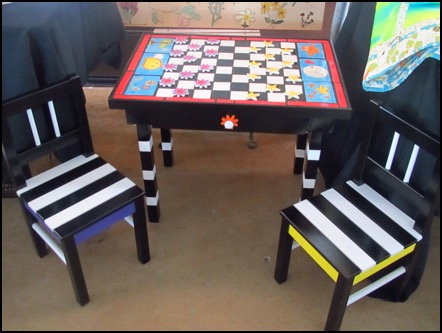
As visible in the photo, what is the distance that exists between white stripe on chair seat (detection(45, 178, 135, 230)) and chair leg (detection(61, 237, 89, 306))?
2.6 inches

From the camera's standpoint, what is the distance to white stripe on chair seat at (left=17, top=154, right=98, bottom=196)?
1497 millimetres

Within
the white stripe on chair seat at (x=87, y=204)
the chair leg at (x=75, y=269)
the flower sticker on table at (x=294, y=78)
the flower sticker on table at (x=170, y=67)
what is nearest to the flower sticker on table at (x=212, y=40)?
the flower sticker on table at (x=170, y=67)

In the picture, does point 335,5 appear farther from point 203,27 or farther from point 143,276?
point 143,276

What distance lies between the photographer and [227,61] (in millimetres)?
1660

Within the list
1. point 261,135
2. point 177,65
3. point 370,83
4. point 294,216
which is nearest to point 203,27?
point 261,135

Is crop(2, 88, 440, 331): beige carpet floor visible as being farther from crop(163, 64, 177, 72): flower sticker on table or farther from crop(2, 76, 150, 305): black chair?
crop(163, 64, 177, 72): flower sticker on table

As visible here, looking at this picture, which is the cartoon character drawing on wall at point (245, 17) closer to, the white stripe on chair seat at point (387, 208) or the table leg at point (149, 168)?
the table leg at point (149, 168)

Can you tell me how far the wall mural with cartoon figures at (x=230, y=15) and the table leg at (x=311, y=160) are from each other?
→ 3.15 ft

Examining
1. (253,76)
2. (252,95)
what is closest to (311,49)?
(253,76)

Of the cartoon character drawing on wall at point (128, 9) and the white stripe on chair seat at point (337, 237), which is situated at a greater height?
the cartoon character drawing on wall at point (128, 9)

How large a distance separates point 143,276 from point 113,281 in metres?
0.11

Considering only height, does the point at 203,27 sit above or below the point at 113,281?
above

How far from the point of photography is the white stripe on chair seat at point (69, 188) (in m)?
1.43

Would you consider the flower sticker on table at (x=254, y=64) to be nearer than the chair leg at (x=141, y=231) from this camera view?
No
